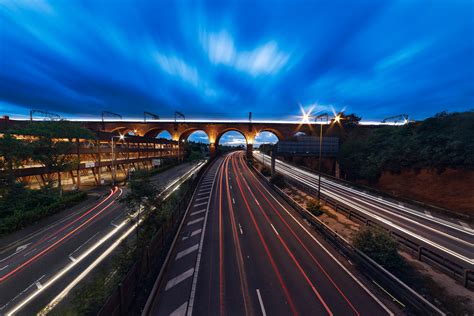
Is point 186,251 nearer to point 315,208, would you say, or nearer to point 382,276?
point 382,276

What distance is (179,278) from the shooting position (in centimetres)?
927

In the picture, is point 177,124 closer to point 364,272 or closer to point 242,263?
point 242,263

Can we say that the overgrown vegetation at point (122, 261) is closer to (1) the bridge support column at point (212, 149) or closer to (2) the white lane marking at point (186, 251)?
(2) the white lane marking at point (186, 251)

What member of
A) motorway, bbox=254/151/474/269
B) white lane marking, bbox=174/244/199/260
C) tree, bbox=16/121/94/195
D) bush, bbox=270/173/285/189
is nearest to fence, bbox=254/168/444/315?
motorway, bbox=254/151/474/269

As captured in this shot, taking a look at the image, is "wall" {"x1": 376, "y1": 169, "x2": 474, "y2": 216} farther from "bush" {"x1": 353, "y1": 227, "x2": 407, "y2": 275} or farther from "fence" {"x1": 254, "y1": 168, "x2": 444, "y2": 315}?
"fence" {"x1": 254, "y1": 168, "x2": 444, "y2": 315}

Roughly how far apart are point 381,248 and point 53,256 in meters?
21.5

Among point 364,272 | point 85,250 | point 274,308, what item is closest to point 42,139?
point 85,250

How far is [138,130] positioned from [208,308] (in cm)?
6486

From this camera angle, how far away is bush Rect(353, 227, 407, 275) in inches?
364

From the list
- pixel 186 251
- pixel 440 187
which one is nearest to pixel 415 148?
pixel 440 187

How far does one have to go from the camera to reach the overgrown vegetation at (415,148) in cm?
2241

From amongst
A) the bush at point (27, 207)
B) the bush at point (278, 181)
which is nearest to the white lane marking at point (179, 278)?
the bush at point (27, 207)

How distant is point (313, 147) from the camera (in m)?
30.8

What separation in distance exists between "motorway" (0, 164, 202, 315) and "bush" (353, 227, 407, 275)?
575 inches
